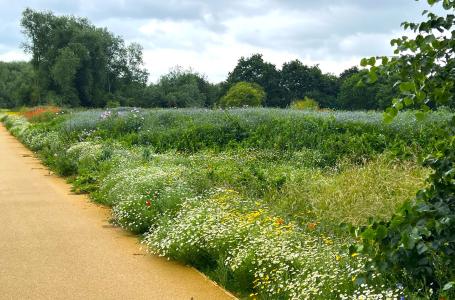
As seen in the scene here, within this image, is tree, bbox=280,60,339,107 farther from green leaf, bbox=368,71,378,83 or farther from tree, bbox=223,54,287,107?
green leaf, bbox=368,71,378,83

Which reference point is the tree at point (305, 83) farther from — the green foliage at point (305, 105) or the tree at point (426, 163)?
the tree at point (426, 163)

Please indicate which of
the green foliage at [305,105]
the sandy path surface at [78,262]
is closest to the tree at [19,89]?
the green foliage at [305,105]

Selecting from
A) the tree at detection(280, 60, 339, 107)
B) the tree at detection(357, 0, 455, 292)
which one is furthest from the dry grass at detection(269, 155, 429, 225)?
the tree at detection(280, 60, 339, 107)

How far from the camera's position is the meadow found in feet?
14.6

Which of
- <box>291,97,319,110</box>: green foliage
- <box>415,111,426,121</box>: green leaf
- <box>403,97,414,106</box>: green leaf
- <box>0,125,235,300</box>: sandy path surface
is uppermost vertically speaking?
<box>403,97,414,106</box>: green leaf

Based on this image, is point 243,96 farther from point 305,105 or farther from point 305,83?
point 305,105

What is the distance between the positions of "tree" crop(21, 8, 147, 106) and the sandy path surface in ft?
145

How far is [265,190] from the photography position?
812 cm

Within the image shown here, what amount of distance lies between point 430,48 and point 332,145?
345 inches

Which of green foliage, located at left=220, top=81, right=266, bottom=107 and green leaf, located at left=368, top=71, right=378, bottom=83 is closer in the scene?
green leaf, located at left=368, top=71, right=378, bottom=83

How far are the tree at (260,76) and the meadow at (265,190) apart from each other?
58951 millimetres

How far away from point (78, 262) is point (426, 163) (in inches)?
155

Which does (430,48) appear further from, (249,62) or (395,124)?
(249,62)

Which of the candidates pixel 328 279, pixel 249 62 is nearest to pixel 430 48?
pixel 328 279
